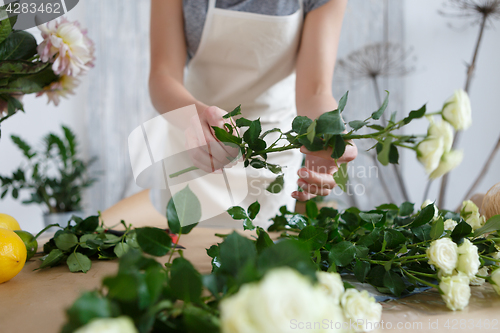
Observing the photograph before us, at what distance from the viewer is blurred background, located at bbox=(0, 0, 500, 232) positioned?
221 cm

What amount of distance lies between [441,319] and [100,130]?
2.70 meters

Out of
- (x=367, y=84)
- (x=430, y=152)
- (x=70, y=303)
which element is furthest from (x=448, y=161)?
(x=367, y=84)

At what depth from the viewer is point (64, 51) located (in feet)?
1.69

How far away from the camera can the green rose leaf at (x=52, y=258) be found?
0.43 meters

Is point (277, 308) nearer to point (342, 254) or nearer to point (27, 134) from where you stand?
point (342, 254)

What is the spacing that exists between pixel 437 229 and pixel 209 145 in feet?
0.91

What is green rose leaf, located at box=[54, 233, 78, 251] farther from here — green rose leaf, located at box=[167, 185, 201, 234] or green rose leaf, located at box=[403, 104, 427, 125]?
green rose leaf, located at box=[403, 104, 427, 125]

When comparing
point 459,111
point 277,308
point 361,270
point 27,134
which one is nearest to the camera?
point 277,308

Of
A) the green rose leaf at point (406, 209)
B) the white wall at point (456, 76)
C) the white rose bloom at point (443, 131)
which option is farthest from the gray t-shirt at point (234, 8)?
the white wall at point (456, 76)

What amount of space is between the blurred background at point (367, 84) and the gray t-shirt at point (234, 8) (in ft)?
4.29

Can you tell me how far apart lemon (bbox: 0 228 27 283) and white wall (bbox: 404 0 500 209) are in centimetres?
246

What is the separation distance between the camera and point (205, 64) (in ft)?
3.06

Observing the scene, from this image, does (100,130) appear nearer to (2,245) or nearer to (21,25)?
(21,25)

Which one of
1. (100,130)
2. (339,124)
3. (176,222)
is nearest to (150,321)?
(176,222)
